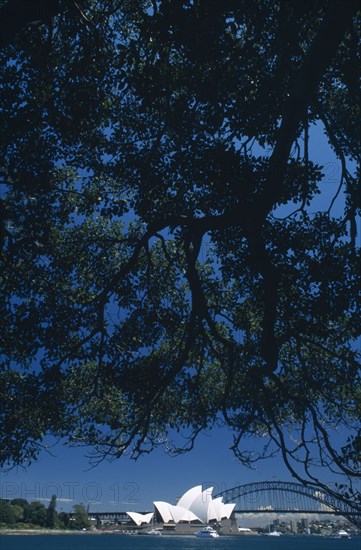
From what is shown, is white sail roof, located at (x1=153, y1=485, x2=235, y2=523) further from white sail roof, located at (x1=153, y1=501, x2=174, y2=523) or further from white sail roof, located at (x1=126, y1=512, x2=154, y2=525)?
white sail roof, located at (x1=126, y1=512, x2=154, y2=525)

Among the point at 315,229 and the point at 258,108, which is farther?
the point at 315,229

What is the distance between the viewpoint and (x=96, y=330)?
7.95 meters

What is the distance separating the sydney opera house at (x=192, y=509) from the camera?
115 meters

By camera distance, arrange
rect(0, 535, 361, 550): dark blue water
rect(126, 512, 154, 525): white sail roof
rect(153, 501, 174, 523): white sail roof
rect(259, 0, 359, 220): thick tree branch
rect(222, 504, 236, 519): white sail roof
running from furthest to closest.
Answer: rect(126, 512, 154, 525): white sail roof < rect(222, 504, 236, 519): white sail roof < rect(153, 501, 174, 523): white sail roof < rect(0, 535, 361, 550): dark blue water < rect(259, 0, 359, 220): thick tree branch

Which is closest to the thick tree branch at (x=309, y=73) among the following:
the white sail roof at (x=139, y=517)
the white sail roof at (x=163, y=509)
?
the white sail roof at (x=163, y=509)

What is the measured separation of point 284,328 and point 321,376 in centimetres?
136

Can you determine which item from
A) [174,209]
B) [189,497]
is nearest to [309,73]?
[174,209]

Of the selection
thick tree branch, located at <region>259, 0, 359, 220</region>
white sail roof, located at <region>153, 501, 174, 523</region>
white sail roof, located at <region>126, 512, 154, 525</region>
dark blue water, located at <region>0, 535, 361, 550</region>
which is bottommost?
dark blue water, located at <region>0, 535, 361, 550</region>

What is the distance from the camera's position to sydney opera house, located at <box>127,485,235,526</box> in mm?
114938

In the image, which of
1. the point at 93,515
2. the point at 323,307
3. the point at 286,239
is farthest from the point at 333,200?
the point at 93,515

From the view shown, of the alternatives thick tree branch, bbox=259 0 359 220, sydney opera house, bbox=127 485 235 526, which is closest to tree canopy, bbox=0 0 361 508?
thick tree branch, bbox=259 0 359 220

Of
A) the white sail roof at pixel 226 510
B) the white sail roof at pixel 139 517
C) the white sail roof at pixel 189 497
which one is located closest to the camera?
the white sail roof at pixel 189 497

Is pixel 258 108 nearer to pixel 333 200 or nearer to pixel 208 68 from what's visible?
pixel 208 68

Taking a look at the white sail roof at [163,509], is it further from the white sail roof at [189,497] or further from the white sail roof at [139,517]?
the white sail roof at [139,517]
